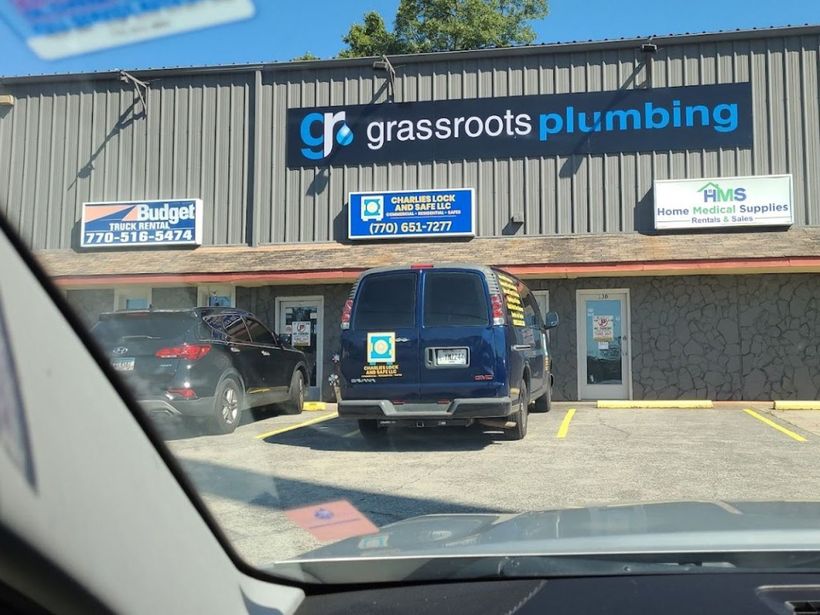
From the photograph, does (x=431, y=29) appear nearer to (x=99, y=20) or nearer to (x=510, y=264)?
(x=510, y=264)

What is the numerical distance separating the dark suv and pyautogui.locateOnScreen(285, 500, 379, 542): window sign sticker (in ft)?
2.24

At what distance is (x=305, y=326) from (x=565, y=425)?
24.9 ft

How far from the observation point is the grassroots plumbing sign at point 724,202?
49.9 ft

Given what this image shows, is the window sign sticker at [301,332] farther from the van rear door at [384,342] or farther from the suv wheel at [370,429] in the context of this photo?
the van rear door at [384,342]

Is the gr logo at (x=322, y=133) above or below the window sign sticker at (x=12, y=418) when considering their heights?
above

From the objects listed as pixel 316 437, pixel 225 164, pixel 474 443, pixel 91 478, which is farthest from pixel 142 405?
pixel 225 164

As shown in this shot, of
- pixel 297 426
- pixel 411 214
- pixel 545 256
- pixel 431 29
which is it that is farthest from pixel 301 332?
pixel 431 29

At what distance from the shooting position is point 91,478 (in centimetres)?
150

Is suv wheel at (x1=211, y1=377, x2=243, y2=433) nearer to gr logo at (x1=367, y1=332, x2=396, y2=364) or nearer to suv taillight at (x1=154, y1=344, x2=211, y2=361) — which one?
suv taillight at (x1=154, y1=344, x2=211, y2=361)

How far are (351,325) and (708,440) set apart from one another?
4.77m

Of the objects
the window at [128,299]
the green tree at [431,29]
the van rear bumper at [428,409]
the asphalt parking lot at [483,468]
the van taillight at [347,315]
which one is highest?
the green tree at [431,29]

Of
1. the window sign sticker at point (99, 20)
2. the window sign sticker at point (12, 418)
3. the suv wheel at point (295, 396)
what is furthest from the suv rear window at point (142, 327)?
the suv wheel at point (295, 396)

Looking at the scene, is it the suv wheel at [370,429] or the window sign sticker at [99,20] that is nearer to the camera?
the window sign sticker at [99,20]

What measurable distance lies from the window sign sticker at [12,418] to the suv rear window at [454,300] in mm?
7325
